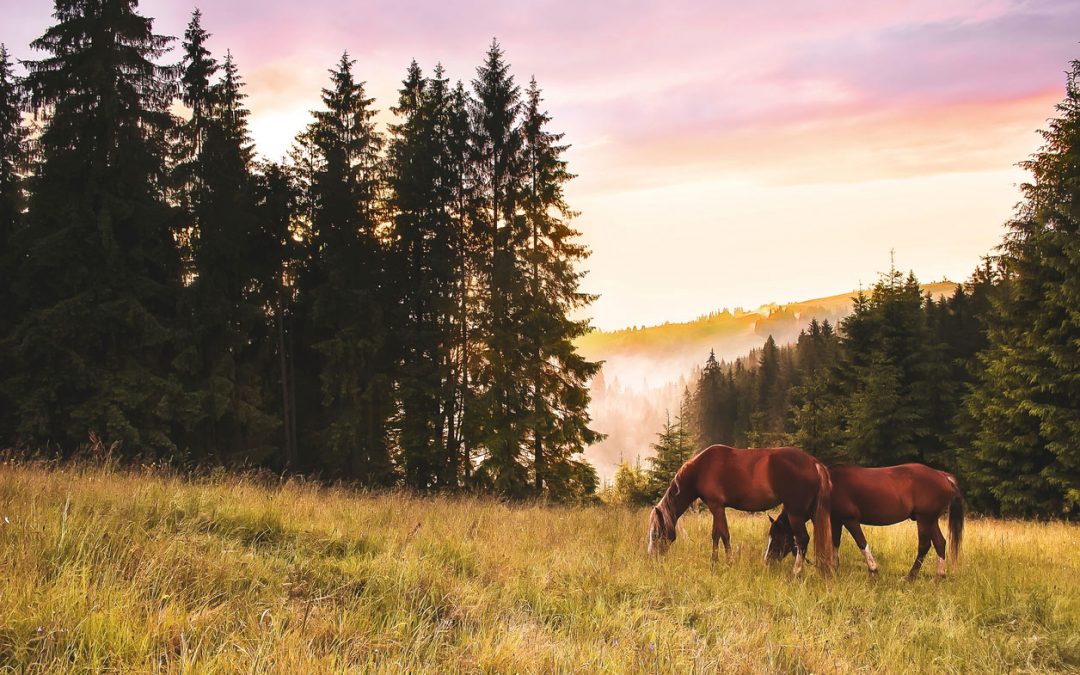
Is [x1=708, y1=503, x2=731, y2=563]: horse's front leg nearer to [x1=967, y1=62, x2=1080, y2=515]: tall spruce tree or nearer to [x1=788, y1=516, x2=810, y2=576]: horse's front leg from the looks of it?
[x1=788, y1=516, x2=810, y2=576]: horse's front leg

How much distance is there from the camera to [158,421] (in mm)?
17375

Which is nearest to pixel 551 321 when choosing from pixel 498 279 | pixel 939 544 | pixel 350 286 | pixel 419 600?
pixel 498 279

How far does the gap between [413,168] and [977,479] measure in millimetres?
22756

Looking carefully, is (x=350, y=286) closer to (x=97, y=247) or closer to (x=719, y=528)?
(x=97, y=247)

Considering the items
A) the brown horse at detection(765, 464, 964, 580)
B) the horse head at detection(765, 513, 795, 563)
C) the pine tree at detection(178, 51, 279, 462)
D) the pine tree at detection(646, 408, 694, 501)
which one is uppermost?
the pine tree at detection(178, 51, 279, 462)

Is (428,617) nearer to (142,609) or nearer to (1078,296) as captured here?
(142,609)

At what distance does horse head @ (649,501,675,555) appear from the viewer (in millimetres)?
7801

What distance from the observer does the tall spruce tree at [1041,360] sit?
52.8 ft

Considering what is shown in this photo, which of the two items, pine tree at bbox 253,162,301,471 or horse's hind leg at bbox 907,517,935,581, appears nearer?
horse's hind leg at bbox 907,517,935,581

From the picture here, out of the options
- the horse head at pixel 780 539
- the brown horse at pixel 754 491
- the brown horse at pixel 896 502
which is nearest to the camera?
the brown horse at pixel 754 491

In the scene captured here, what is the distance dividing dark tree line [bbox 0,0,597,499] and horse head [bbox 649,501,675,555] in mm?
10015

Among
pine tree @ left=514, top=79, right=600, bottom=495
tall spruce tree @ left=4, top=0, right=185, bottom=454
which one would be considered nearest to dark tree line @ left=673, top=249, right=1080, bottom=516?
pine tree @ left=514, top=79, right=600, bottom=495

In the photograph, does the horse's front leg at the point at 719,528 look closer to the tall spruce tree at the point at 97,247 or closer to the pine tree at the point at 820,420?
the tall spruce tree at the point at 97,247

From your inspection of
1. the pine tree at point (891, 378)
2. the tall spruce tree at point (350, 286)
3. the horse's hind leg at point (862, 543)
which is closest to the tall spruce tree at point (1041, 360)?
the pine tree at point (891, 378)
